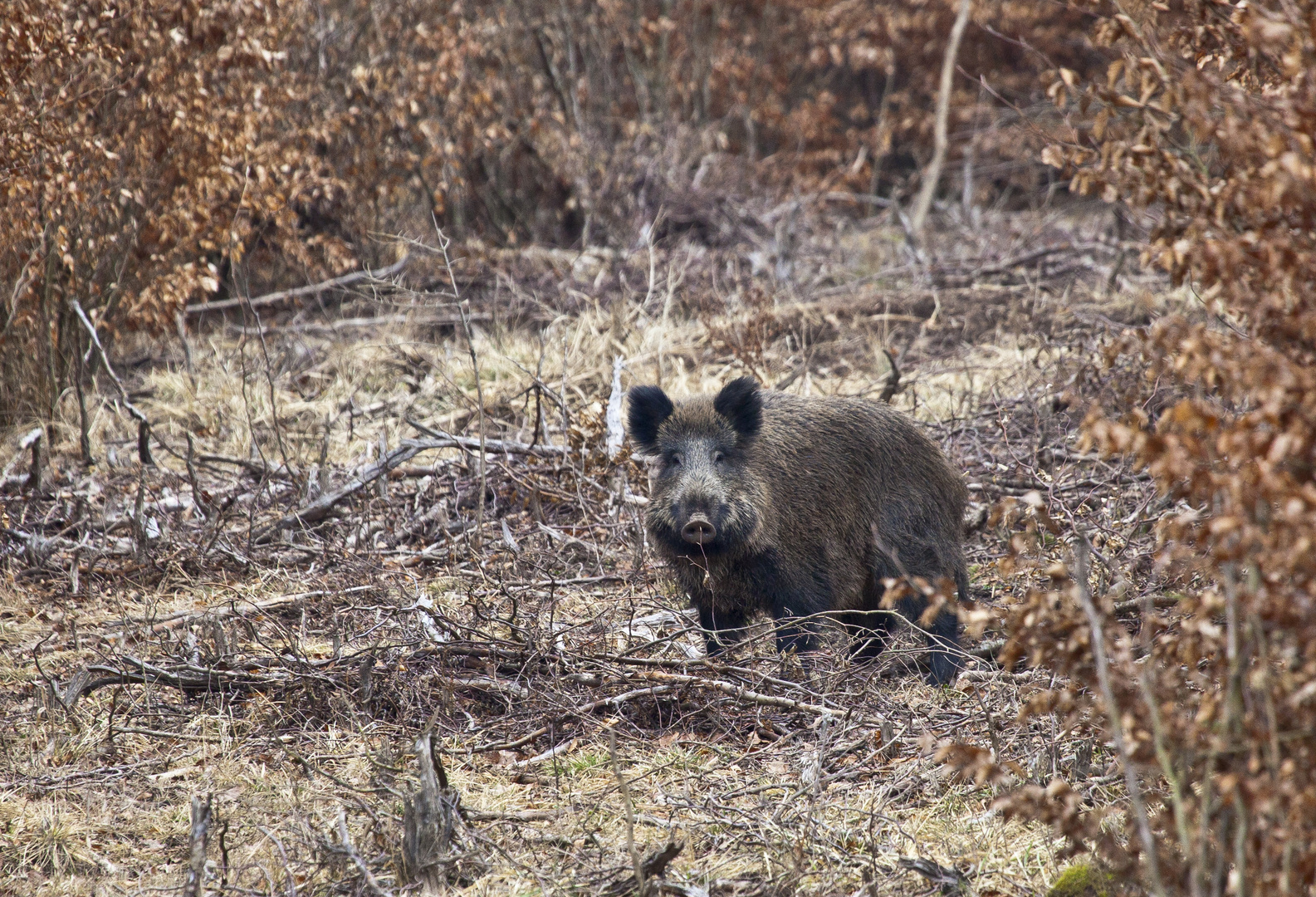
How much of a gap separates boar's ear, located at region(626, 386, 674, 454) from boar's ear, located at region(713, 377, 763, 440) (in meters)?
0.24

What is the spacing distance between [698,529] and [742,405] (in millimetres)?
716

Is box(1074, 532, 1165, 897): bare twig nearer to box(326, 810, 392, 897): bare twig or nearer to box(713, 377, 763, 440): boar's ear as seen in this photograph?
box(326, 810, 392, 897): bare twig

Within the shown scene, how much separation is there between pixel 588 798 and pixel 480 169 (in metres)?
10.1

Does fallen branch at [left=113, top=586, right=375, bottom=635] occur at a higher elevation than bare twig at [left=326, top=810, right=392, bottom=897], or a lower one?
lower

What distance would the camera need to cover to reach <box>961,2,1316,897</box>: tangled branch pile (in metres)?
2.07

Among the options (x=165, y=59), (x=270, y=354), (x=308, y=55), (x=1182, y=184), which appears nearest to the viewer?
(x=1182, y=184)

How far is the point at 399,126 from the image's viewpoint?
11328 millimetres

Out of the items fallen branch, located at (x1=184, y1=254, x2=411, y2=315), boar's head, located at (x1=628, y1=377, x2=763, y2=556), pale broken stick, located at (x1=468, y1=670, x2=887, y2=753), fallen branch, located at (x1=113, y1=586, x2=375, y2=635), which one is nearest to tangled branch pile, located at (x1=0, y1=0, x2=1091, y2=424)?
fallen branch, located at (x1=184, y1=254, x2=411, y2=315)

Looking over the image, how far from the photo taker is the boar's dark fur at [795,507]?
205 inches

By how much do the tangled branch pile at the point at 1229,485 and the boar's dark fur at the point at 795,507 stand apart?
256 cm

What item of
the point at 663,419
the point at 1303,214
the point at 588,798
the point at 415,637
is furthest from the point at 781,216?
the point at 1303,214

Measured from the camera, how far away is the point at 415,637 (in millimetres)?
4750

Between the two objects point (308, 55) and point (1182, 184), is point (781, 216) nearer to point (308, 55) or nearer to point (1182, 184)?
point (308, 55)

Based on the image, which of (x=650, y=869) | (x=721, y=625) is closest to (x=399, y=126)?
(x=721, y=625)
